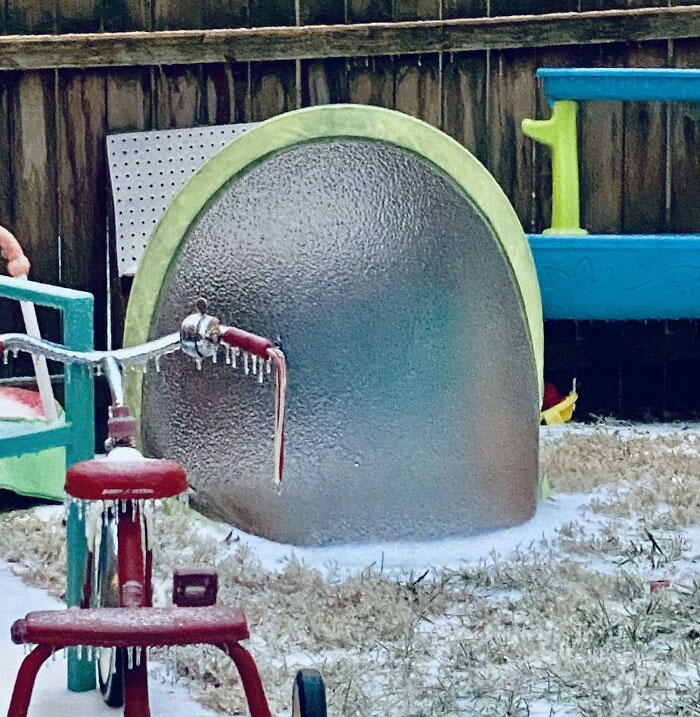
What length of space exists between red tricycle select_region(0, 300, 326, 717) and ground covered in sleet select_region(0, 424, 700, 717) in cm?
38

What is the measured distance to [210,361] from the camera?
359cm

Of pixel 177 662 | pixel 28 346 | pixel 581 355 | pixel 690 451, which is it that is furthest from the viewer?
pixel 581 355

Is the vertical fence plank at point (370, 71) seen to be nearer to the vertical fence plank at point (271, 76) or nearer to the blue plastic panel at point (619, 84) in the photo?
the vertical fence plank at point (271, 76)

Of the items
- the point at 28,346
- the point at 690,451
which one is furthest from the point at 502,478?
the point at 28,346

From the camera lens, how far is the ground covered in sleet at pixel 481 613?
2.40 m

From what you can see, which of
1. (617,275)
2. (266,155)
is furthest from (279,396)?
(617,275)

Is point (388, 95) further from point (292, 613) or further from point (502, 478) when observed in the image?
point (292, 613)

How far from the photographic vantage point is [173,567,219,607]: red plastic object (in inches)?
81.2

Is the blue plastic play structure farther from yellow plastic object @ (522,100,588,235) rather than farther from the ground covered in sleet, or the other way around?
the ground covered in sleet

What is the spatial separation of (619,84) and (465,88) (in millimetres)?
590

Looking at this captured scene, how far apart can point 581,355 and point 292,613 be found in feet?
9.64

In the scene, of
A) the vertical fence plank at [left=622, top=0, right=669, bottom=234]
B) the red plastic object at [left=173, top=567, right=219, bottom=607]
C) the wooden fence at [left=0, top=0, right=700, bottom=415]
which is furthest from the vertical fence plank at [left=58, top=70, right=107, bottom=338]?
the red plastic object at [left=173, top=567, right=219, bottom=607]

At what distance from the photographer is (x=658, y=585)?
10.0ft

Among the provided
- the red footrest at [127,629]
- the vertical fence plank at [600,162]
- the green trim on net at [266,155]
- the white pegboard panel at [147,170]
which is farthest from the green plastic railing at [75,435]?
the vertical fence plank at [600,162]
